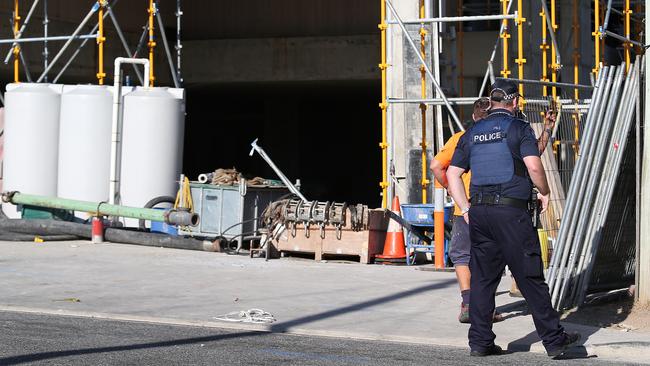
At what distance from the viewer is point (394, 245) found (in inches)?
571

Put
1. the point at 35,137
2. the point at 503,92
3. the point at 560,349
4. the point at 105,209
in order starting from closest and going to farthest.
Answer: the point at 560,349 → the point at 503,92 → the point at 105,209 → the point at 35,137

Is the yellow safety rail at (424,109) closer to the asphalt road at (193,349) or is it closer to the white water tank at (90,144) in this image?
the white water tank at (90,144)

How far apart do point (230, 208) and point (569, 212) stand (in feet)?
24.5

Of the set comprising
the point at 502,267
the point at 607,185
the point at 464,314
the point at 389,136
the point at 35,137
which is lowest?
the point at 464,314

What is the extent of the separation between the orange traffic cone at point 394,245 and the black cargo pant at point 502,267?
657 centimetres

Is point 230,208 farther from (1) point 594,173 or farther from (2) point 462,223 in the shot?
(1) point 594,173

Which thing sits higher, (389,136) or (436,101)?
(436,101)

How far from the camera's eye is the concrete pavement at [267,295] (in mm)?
8672

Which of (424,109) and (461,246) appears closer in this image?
(461,246)

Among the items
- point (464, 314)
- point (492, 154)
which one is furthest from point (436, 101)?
point (492, 154)

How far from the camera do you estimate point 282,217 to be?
1494 cm

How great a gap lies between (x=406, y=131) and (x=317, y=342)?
8.50m

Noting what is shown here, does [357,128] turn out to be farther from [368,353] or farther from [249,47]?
[368,353]

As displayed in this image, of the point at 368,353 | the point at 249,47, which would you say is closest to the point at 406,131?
the point at 368,353
